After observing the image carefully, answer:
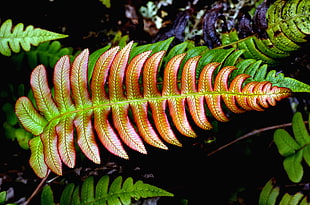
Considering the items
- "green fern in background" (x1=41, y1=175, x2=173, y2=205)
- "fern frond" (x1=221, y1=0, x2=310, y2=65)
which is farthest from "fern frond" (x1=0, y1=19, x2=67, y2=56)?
"fern frond" (x1=221, y1=0, x2=310, y2=65)

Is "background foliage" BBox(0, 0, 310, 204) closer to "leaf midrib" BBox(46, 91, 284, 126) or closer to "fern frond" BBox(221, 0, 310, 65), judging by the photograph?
"fern frond" BBox(221, 0, 310, 65)

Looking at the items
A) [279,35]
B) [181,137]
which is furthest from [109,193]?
[279,35]

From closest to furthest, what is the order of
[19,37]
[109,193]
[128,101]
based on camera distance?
[128,101] < [109,193] < [19,37]

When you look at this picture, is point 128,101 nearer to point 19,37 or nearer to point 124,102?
point 124,102

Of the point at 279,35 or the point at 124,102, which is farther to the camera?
the point at 279,35

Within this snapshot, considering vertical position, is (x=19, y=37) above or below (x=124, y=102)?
above

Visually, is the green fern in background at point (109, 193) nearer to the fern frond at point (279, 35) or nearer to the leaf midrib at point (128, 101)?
the leaf midrib at point (128, 101)

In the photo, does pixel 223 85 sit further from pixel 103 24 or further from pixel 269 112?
pixel 103 24
